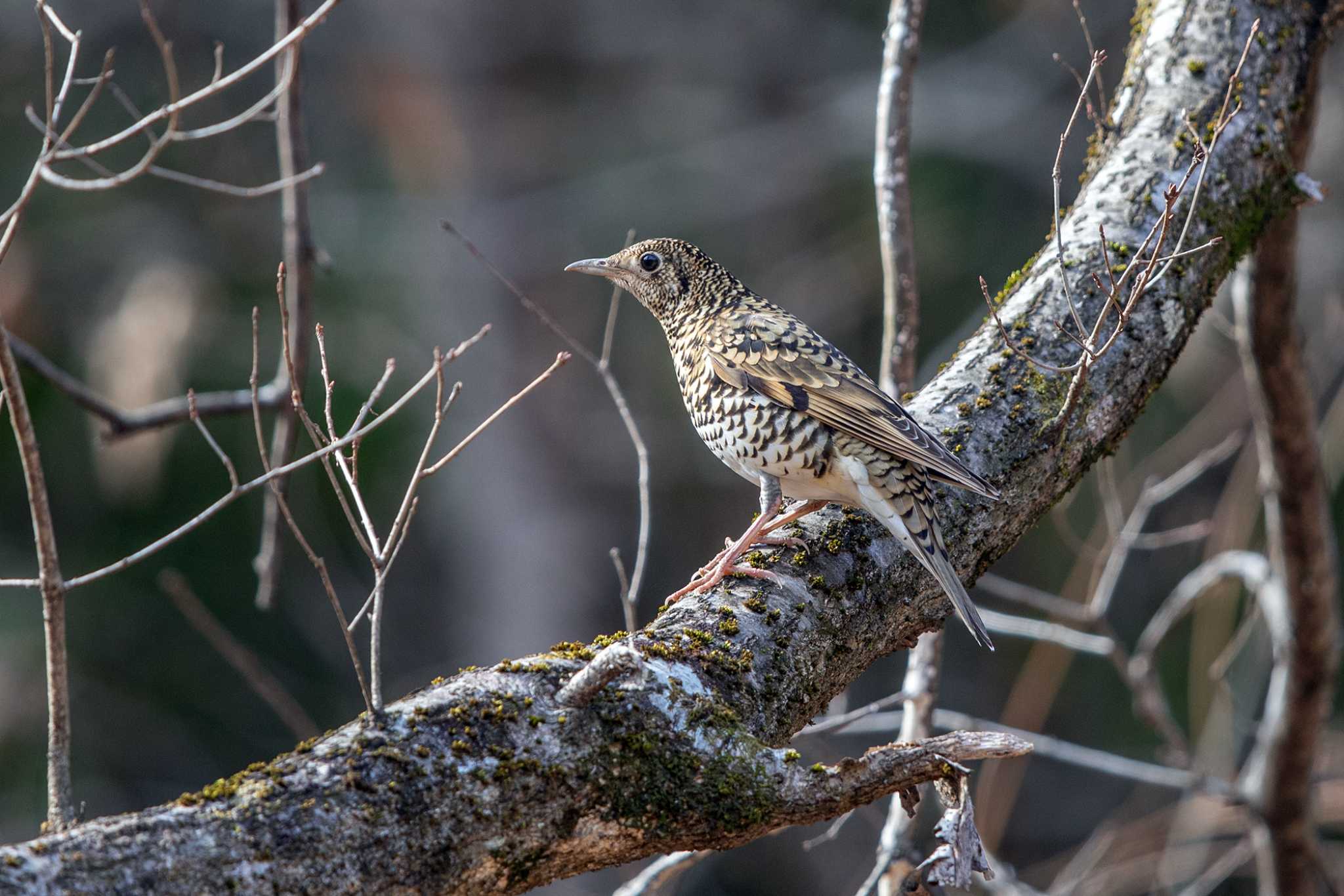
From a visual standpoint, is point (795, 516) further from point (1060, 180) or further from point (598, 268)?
point (598, 268)

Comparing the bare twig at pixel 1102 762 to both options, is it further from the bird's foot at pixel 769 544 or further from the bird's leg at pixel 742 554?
the bird's foot at pixel 769 544

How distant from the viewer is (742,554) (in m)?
3.37

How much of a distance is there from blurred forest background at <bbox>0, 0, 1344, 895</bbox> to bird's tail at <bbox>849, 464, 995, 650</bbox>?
28.6 ft

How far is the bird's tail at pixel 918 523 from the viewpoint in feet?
10.4

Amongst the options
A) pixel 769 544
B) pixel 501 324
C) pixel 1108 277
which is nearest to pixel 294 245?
pixel 769 544

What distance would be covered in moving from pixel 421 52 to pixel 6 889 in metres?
13.1

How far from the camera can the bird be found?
10.7ft

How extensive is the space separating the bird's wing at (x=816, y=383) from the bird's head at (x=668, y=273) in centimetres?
33

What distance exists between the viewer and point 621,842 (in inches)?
89.7

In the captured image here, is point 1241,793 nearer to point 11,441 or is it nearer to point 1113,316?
point 1113,316

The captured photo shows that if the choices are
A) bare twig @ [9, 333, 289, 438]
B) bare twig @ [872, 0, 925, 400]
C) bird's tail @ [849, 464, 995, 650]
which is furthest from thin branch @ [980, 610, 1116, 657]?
bare twig @ [9, 333, 289, 438]

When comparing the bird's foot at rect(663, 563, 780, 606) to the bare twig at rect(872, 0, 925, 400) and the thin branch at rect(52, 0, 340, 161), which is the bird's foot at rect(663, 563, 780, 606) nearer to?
the bare twig at rect(872, 0, 925, 400)

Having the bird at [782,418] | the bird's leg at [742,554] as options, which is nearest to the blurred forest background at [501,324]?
the bird at [782,418]

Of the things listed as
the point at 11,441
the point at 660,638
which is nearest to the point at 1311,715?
the point at 660,638
